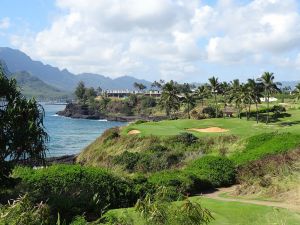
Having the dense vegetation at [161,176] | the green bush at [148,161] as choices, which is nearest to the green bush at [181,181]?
the dense vegetation at [161,176]

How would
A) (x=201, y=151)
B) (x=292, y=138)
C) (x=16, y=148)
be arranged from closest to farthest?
Result: (x=16, y=148) < (x=292, y=138) < (x=201, y=151)

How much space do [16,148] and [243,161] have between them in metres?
25.2

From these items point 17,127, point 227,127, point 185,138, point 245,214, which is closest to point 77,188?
point 17,127

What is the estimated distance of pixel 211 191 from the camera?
31359 millimetres

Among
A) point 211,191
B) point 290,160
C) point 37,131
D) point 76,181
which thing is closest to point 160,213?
point 37,131

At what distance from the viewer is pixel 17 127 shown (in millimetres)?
19078

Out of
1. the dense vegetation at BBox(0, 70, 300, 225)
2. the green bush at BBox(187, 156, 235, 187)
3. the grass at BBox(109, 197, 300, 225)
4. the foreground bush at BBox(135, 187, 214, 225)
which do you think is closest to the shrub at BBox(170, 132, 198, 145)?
the dense vegetation at BBox(0, 70, 300, 225)

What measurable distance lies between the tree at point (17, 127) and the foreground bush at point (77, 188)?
94.0 inches

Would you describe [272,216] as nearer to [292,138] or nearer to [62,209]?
[62,209]

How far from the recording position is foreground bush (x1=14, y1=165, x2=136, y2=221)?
2106 cm

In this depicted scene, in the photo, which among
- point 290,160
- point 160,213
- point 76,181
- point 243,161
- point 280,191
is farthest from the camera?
point 243,161

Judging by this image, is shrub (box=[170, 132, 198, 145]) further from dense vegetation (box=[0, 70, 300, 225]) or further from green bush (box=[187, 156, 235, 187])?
green bush (box=[187, 156, 235, 187])

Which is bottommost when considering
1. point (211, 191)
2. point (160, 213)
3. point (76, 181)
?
point (211, 191)

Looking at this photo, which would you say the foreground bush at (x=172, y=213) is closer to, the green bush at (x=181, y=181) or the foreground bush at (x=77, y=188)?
the foreground bush at (x=77, y=188)
